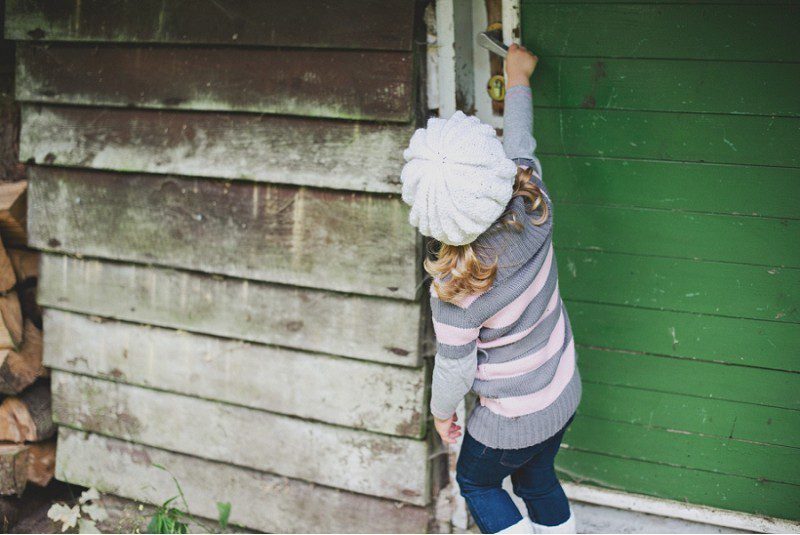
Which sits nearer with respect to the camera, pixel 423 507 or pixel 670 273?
pixel 670 273

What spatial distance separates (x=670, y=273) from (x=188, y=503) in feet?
6.00

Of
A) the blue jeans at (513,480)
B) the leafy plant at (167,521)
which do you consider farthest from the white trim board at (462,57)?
the leafy plant at (167,521)

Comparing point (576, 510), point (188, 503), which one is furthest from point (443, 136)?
point (188, 503)

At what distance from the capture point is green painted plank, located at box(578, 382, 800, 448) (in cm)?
224

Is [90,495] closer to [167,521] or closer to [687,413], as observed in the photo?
[167,521]

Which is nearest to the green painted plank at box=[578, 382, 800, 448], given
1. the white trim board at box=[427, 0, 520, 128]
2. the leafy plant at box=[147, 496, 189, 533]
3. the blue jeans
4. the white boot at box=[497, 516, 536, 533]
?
the blue jeans

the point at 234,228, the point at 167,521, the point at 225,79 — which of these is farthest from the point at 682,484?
the point at 225,79

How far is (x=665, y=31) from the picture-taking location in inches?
77.4

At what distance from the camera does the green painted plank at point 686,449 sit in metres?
2.29

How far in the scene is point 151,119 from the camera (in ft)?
7.71

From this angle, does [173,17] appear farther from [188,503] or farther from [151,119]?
[188,503]

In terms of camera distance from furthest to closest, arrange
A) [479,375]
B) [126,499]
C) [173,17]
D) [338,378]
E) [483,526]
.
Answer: [126,499], [338,378], [173,17], [483,526], [479,375]

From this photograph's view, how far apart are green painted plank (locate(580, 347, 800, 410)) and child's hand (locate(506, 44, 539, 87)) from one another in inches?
34.5

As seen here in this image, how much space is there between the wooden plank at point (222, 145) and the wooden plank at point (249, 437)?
2.63 feet
